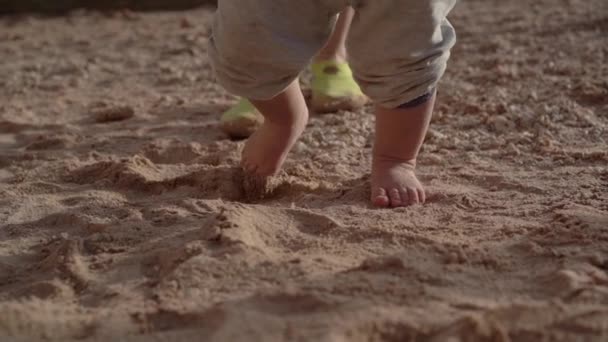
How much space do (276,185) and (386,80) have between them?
1.33ft

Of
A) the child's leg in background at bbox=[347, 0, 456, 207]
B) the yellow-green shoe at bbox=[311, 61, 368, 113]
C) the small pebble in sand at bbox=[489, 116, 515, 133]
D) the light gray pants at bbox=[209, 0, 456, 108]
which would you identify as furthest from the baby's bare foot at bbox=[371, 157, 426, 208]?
the yellow-green shoe at bbox=[311, 61, 368, 113]

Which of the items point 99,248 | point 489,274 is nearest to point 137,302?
point 99,248

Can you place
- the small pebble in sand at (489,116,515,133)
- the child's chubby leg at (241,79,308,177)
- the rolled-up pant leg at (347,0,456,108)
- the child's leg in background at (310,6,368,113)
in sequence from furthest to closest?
1. the child's leg in background at (310,6,368,113)
2. the small pebble in sand at (489,116,515,133)
3. the child's chubby leg at (241,79,308,177)
4. the rolled-up pant leg at (347,0,456,108)

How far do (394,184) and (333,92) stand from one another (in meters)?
0.81

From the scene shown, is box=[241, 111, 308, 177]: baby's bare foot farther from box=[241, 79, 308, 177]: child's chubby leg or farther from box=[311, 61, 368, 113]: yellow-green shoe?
box=[311, 61, 368, 113]: yellow-green shoe

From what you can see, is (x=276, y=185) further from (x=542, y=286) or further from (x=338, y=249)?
(x=542, y=286)

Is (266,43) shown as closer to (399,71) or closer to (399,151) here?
(399,71)

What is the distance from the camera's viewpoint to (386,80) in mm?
1655

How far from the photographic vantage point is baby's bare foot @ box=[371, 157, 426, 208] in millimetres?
1732

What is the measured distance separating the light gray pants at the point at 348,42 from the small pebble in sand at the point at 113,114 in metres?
0.98

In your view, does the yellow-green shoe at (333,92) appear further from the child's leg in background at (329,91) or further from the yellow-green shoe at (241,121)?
the yellow-green shoe at (241,121)

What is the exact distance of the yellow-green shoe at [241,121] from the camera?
2336mm

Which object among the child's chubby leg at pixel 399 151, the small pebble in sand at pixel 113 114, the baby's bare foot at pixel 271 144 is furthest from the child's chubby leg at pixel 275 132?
the small pebble in sand at pixel 113 114

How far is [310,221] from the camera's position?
1.60 metres
